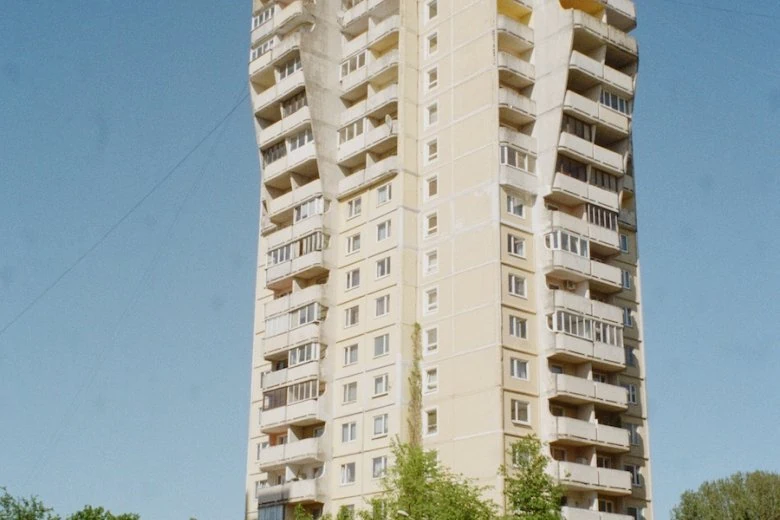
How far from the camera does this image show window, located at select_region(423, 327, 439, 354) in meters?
70.4

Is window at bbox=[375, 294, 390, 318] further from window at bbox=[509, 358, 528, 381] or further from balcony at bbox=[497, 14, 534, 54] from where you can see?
balcony at bbox=[497, 14, 534, 54]

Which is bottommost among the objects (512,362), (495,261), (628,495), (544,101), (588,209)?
(628,495)

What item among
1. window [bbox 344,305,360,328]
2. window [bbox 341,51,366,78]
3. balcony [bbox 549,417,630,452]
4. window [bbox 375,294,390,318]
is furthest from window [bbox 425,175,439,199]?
balcony [bbox 549,417,630,452]

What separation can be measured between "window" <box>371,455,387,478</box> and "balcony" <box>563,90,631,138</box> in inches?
1019

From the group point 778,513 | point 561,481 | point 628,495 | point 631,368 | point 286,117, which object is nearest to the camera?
point 561,481

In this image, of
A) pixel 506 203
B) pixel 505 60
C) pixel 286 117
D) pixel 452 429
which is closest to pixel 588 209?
pixel 506 203

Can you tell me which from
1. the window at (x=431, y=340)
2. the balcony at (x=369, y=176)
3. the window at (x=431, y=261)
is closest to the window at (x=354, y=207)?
the balcony at (x=369, y=176)

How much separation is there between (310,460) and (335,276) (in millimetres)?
13021

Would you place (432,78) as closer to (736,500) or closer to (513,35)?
(513,35)

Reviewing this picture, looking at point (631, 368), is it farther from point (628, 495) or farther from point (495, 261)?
point (495, 261)

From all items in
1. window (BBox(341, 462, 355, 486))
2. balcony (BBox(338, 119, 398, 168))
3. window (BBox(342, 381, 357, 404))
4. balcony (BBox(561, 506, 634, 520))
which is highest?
balcony (BBox(338, 119, 398, 168))

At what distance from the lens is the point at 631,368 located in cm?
7525

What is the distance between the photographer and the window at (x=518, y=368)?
66.2 m

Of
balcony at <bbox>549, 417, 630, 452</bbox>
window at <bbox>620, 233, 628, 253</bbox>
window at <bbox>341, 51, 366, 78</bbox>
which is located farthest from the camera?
window at <bbox>341, 51, 366, 78</bbox>
